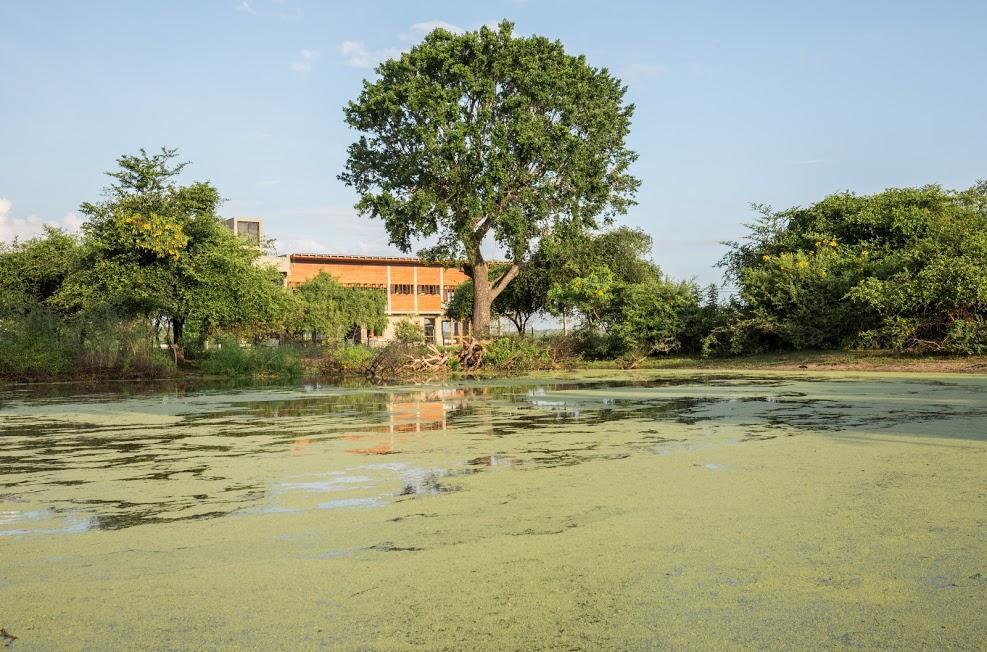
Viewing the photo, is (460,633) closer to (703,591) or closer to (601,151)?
(703,591)

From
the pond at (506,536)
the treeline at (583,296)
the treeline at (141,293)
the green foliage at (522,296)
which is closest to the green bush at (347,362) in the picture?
the treeline at (583,296)

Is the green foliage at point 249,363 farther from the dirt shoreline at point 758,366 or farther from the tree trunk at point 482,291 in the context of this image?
the tree trunk at point 482,291

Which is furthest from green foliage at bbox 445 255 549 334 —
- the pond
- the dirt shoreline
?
the pond

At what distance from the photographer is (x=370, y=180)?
28453mm

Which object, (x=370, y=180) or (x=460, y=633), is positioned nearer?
(x=460, y=633)

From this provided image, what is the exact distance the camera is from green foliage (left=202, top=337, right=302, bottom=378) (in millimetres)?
22875

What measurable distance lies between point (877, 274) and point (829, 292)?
1.21 m

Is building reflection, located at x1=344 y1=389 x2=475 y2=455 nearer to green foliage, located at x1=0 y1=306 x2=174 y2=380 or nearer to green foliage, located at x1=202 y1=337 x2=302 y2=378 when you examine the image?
green foliage, located at x1=202 y1=337 x2=302 y2=378

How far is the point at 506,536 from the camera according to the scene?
3.96 metres

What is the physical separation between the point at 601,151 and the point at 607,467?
79.3 ft

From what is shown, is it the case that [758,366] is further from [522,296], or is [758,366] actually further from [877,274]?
[522,296]

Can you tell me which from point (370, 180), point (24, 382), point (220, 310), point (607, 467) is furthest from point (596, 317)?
point (607, 467)

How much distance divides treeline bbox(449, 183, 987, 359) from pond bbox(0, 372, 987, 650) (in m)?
11.7

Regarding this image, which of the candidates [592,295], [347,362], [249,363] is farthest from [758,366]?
[249,363]
